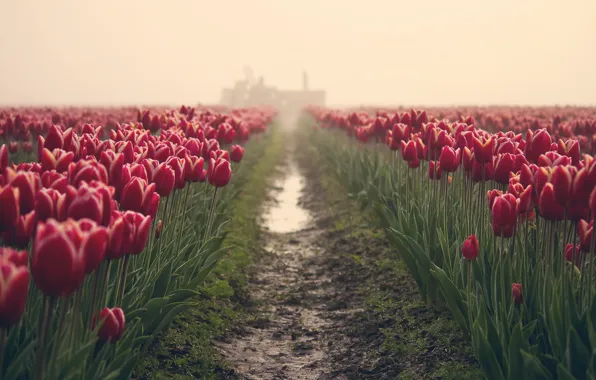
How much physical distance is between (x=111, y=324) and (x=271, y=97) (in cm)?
6180

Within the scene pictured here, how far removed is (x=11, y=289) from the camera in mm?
2412

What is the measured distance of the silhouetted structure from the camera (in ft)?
204

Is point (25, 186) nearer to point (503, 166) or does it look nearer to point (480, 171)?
point (503, 166)

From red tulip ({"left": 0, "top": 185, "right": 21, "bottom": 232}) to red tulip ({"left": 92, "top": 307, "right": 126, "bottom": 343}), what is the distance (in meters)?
0.62

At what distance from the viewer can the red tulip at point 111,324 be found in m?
3.17

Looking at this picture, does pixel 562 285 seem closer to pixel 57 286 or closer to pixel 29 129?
pixel 57 286

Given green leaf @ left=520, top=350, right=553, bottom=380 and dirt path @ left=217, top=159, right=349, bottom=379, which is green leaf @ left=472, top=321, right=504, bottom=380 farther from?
dirt path @ left=217, top=159, right=349, bottom=379

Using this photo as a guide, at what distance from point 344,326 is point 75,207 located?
390 cm

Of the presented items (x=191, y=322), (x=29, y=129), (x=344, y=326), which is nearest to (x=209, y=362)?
(x=191, y=322)

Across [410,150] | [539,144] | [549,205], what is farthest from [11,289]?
[410,150]

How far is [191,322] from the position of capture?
5750 millimetres

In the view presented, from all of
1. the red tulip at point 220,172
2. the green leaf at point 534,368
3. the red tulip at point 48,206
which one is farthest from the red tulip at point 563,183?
the red tulip at point 220,172

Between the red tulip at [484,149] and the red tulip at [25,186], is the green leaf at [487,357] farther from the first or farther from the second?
the red tulip at [25,186]

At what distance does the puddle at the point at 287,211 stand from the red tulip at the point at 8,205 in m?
8.27
